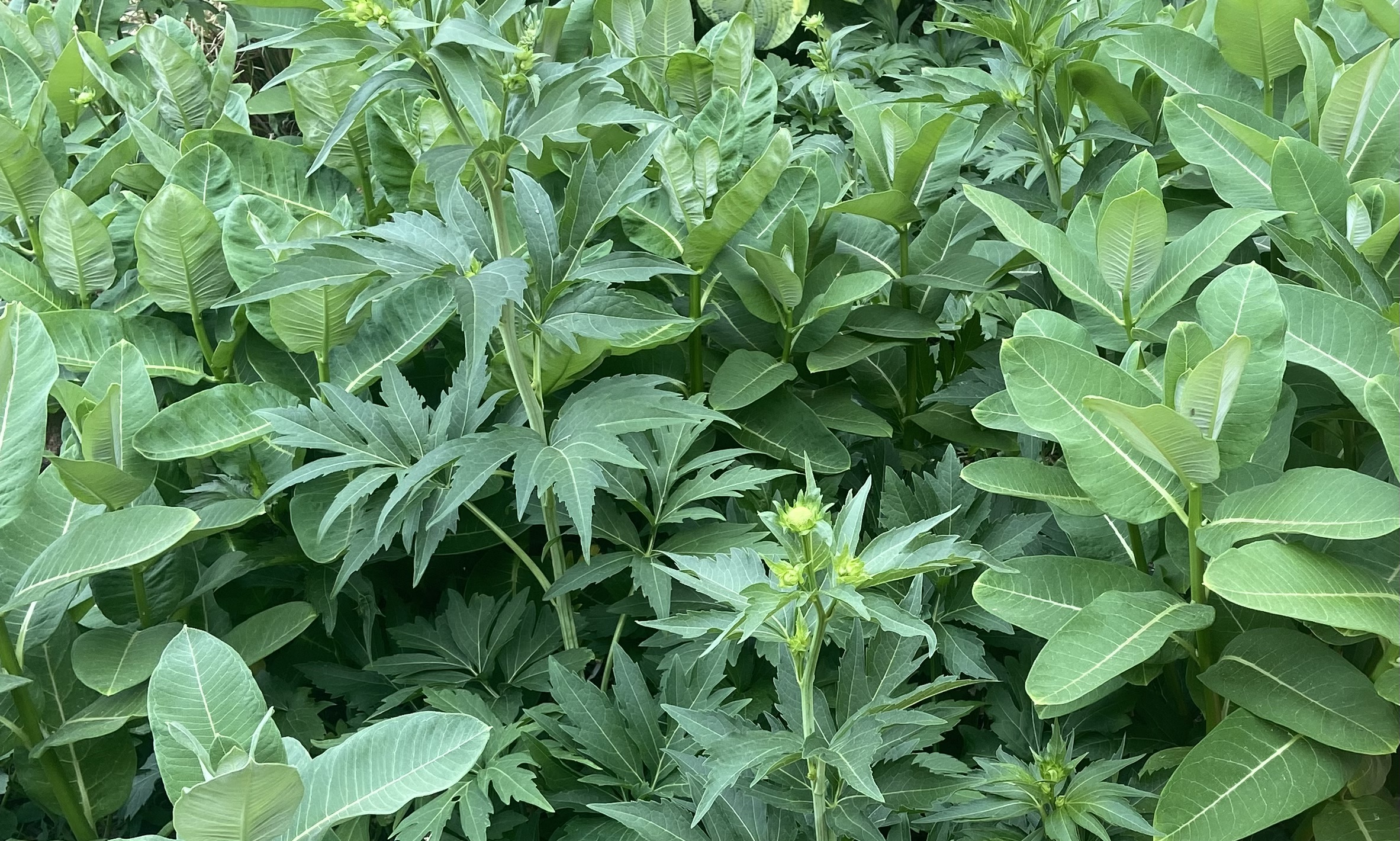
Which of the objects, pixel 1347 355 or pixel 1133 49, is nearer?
pixel 1347 355

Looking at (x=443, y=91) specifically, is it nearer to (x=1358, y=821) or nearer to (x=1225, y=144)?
(x=1225, y=144)

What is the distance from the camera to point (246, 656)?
49.6 inches

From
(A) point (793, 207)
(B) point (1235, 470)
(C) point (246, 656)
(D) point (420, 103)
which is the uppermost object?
(D) point (420, 103)

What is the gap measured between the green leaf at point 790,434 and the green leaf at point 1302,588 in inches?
22.0

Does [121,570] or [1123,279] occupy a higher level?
[1123,279]

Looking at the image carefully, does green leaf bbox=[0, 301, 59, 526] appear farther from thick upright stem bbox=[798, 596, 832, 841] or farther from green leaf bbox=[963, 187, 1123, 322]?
green leaf bbox=[963, 187, 1123, 322]

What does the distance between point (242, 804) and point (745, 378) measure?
826mm

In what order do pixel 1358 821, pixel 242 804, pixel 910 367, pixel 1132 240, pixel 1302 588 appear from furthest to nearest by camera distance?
pixel 910 367
pixel 1132 240
pixel 1358 821
pixel 1302 588
pixel 242 804

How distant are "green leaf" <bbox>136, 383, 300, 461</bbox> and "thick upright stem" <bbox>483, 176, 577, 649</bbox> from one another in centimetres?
32

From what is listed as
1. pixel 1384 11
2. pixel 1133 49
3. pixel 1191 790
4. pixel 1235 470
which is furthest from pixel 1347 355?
pixel 1384 11

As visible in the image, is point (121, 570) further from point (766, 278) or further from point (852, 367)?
point (852, 367)

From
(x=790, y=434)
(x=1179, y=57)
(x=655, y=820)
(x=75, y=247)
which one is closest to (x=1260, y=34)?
(x=1179, y=57)

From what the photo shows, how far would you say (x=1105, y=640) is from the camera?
3.30ft

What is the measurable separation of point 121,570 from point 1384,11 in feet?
6.12
